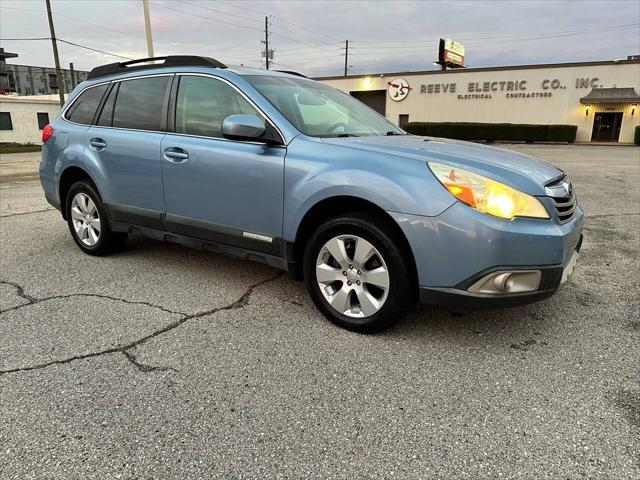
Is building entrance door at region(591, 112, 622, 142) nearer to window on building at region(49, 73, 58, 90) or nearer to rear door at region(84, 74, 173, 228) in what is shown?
rear door at region(84, 74, 173, 228)

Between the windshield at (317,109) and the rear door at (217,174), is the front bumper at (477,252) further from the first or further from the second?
the windshield at (317,109)

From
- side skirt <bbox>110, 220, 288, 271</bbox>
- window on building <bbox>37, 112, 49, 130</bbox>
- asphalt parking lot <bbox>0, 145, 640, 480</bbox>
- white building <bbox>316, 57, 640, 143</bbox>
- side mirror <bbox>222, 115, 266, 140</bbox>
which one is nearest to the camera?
asphalt parking lot <bbox>0, 145, 640, 480</bbox>

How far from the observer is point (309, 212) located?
3264 mm

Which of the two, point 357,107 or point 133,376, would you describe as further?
point 357,107

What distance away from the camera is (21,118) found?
1313 inches

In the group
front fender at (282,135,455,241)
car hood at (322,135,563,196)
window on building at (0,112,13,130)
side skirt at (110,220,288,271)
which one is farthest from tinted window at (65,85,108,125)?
window on building at (0,112,13,130)

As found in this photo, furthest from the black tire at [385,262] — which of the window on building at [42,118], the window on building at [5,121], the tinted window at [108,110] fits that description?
the window on building at [42,118]

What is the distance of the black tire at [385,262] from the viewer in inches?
116

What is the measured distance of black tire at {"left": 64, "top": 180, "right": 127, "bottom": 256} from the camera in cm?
466

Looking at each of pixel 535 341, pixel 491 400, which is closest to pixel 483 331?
pixel 535 341

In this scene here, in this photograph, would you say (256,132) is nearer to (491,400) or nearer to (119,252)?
(491,400)

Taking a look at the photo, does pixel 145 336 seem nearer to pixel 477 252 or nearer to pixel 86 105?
pixel 477 252

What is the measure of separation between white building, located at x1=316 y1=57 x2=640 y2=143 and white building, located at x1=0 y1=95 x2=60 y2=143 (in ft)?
86.1

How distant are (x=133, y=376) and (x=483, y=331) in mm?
2184
